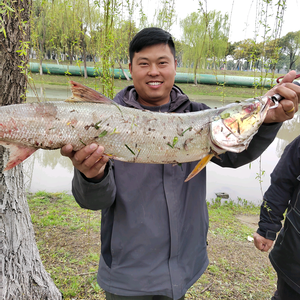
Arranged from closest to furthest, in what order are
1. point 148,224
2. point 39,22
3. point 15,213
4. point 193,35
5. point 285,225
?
point 148,224
point 285,225
point 15,213
point 39,22
point 193,35

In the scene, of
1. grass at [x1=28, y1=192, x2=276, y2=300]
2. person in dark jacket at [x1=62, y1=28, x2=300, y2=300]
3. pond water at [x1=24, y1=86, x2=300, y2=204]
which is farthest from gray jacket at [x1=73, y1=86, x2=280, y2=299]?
pond water at [x1=24, y1=86, x2=300, y2=204]

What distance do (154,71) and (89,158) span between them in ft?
3.07

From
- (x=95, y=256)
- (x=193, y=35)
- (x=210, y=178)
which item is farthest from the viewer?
(x=193, y=35)

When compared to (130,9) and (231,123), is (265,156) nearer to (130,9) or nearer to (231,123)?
(130,9)

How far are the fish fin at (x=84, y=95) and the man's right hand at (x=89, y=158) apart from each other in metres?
0.35

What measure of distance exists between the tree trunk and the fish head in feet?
6.03

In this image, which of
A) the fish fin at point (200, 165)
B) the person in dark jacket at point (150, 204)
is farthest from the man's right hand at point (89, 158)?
the fish fin at point (200, 165)

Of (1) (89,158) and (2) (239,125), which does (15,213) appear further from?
(2) (239,125)

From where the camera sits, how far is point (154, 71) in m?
2.08

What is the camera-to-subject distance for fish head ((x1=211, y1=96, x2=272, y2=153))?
1.80 metres

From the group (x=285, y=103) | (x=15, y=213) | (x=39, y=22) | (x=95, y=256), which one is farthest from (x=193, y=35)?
(x=15, y=213)

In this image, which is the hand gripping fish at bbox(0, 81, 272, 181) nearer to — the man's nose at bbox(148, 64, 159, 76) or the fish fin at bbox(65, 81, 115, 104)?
the fish fin at bbox(65, 81, 115, 104)

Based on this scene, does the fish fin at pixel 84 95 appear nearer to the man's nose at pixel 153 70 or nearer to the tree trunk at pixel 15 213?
the man's nose at pixel 153 70

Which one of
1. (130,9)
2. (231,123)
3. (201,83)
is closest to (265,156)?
(130,9)
